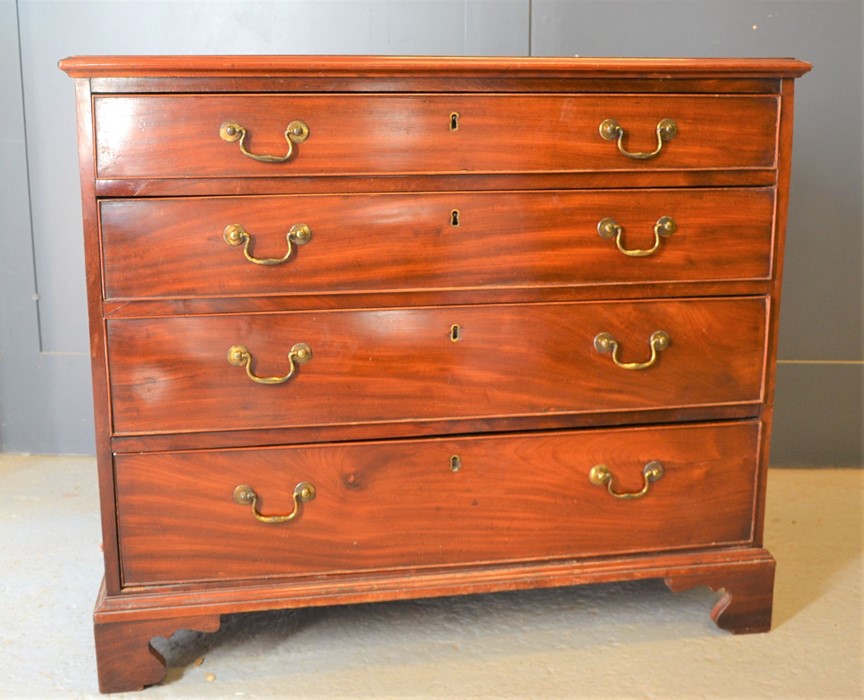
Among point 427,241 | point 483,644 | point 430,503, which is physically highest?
point 427,241

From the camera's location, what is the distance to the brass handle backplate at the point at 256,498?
1751 mm

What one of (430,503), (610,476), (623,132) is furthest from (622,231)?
(430,503)

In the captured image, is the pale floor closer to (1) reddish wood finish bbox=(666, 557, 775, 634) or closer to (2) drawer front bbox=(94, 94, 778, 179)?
(1) reddish wood finish bbox=(666, 557, 775, 634)

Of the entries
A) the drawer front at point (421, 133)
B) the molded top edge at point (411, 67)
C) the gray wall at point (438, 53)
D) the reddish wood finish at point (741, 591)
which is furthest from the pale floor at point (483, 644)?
the molded top edge at point (411, 67)

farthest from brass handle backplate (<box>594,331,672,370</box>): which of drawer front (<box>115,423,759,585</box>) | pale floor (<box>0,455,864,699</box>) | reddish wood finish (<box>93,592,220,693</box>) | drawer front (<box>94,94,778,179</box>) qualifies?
reddish wood finish (<box>93,592,220,693</box>)

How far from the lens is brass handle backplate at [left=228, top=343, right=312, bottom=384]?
170cm

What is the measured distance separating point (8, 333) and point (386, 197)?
5.10 ft

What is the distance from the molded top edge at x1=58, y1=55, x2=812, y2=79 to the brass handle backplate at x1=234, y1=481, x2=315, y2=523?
0.71 meters

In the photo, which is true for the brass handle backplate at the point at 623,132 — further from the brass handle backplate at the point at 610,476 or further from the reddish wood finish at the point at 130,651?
the reddish wood finish at the point at 130,651

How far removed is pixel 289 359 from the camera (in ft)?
5.64

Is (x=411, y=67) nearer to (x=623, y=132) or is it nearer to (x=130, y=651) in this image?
(x=623, y=132)

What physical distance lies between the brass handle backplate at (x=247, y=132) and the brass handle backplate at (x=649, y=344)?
634 millimetres

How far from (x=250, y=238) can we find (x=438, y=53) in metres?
1.16

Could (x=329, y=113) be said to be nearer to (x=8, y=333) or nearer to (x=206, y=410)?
(x=206, y=410)
